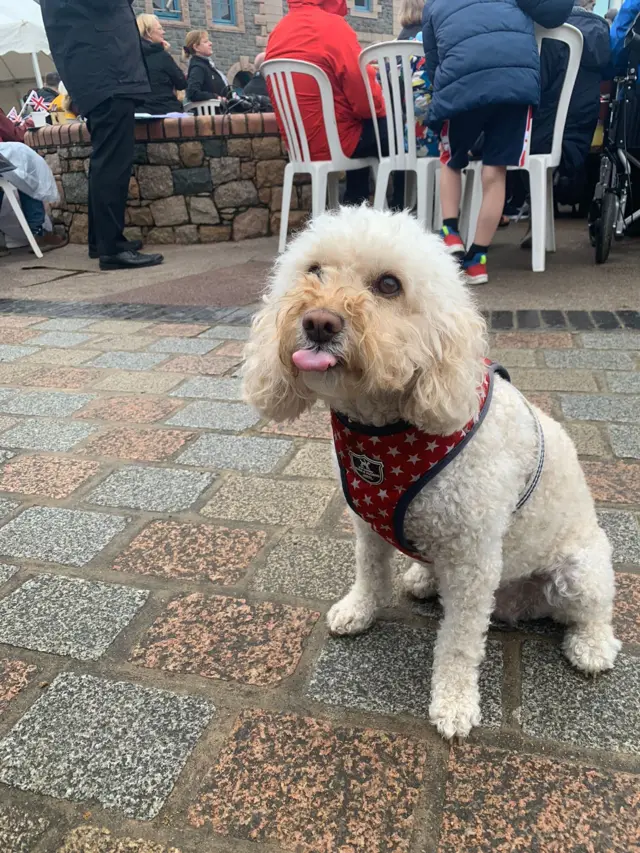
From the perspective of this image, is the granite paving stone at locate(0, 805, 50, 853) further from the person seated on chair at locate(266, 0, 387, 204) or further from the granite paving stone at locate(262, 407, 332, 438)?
the person seated on chair at locate(266, 0, 387, 204)

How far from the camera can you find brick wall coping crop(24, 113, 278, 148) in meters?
7.71

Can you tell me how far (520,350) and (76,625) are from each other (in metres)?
3.09

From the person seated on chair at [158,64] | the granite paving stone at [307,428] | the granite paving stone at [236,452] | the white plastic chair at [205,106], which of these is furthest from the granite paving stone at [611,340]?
the white plastic chair at [205,106]

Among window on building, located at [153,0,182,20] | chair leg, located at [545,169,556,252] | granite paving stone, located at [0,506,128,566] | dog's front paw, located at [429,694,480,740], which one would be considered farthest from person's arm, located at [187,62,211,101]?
window on building, located at [153,0,182,20]

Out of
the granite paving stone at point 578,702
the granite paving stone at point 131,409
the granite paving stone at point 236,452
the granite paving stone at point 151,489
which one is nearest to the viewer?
the granite paving stone at point 578,702

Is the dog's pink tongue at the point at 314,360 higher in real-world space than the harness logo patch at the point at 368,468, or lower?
higher

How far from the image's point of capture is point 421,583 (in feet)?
6.63

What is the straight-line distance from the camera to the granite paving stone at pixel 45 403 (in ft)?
11.5

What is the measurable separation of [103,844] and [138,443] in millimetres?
2024

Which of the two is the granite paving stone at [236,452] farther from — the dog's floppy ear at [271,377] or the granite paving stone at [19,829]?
the granite paving stone at [19,829]

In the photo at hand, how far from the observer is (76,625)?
76.3 inches

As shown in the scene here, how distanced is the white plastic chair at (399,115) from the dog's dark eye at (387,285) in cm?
443

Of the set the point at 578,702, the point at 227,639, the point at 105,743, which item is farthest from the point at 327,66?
the point at 105,743

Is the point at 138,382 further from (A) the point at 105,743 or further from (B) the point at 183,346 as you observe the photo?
(A) the point at 105,743
